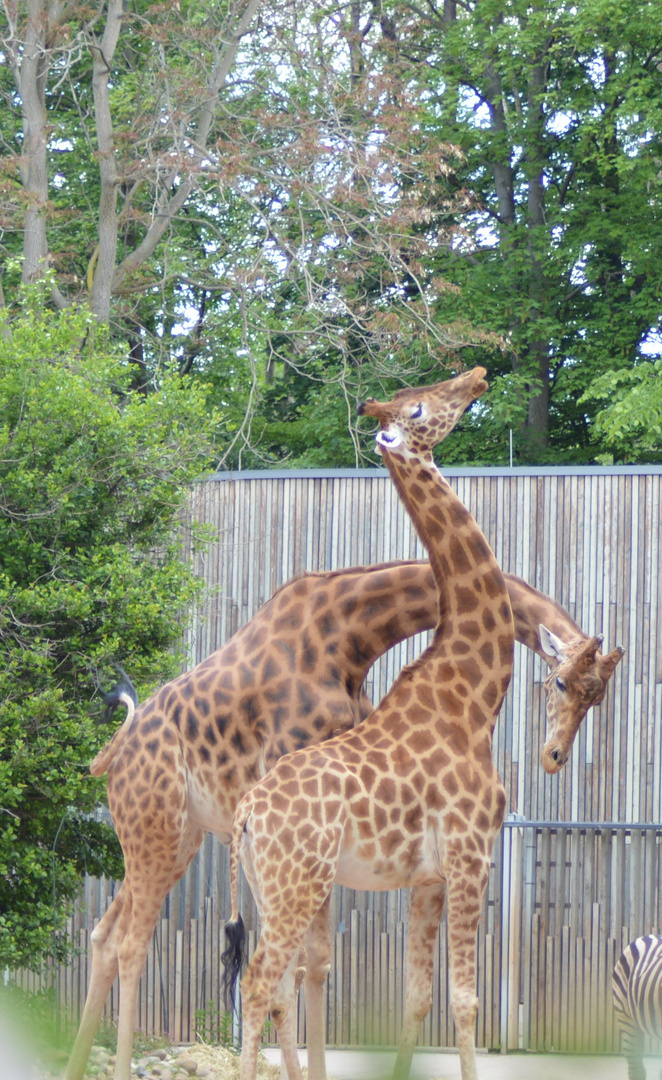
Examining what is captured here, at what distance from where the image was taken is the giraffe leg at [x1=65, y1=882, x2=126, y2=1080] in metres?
4.28

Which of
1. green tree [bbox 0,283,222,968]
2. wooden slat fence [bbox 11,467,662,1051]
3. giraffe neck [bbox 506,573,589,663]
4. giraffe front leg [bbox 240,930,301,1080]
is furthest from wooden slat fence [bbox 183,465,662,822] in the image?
giraffe front leg [bbox 240,930,301,1080]

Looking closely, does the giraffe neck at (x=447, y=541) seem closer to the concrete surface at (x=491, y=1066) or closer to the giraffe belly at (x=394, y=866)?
the giraffe belly at (x=394, y=866)

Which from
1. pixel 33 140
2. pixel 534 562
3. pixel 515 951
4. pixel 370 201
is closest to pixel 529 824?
pixel 515 951

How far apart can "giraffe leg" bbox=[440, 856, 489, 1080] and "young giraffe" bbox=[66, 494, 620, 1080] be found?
503mm

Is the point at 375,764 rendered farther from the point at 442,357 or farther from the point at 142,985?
the point at 442,357

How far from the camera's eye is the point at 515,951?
7664 mm

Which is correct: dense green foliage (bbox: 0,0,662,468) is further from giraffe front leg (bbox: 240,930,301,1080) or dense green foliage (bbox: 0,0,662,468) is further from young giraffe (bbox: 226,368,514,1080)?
giraffe front leg (bbox: 240,930,301,1080)

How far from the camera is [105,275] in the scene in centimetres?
1091

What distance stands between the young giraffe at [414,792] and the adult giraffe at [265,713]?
0.21 m

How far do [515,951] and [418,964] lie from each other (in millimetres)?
4103

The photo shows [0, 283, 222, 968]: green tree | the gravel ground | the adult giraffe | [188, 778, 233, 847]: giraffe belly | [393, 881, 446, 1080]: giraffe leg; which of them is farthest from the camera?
[0, 283, 222, 968]: green tree

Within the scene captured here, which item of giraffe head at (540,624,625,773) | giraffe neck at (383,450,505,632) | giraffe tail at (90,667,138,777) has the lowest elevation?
giraffe tail at (90,667,138,777)

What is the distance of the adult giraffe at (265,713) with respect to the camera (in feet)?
13.1

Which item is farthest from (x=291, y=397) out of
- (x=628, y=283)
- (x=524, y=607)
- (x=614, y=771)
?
(x=524, y=607)
